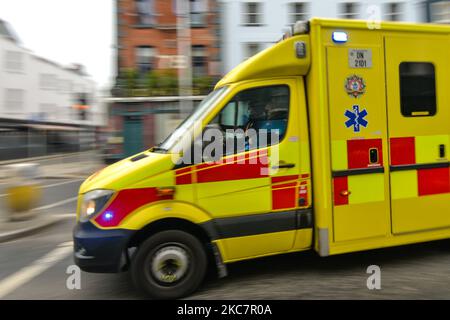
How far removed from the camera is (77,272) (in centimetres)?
552

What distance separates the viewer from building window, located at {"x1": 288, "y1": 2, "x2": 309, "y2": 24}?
96.0 feet

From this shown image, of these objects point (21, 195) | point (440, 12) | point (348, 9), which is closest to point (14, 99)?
point (348, 9)

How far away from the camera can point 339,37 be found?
4969 mm

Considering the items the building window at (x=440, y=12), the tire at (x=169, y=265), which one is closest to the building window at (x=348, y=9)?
the building window at (x=440, y=12)

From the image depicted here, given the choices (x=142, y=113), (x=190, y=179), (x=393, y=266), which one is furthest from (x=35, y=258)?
(x=142, y=113)

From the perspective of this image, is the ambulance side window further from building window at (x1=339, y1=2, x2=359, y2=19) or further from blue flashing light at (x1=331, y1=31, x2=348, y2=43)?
building window at (x1=339, y1=2, x2=359, y2=19)

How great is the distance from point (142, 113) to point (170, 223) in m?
20.5

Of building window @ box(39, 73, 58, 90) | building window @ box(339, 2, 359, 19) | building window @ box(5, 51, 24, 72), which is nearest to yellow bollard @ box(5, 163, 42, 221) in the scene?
building window @ box(339, 2, 359, 19)

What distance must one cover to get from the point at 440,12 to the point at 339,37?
393cm

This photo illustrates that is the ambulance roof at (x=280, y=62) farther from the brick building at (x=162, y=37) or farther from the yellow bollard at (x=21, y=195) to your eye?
the brick building at (x=162, y=37)

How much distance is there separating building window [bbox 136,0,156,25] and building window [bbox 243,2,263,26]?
226 inches

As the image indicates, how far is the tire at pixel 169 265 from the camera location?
452cm

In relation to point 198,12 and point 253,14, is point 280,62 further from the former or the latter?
point 253,14
